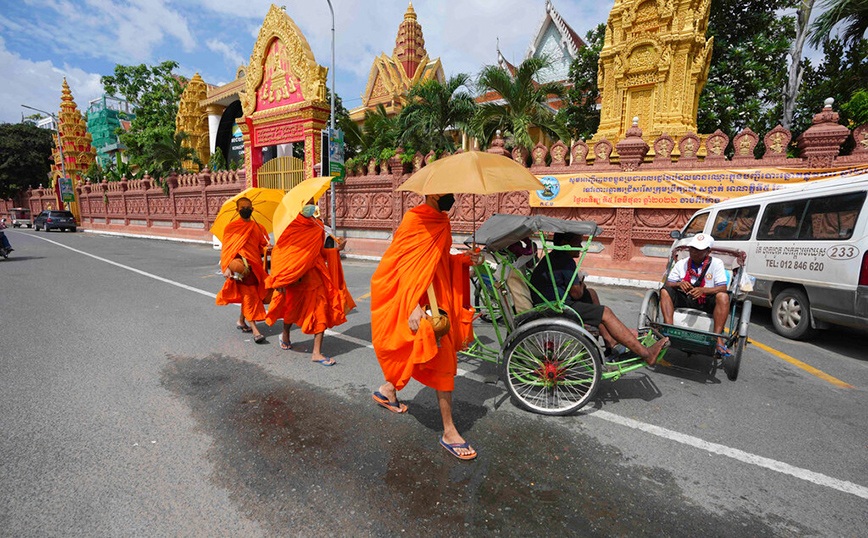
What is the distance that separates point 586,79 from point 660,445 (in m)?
18.2

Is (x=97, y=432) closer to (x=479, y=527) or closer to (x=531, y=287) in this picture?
(x=479, y=527)

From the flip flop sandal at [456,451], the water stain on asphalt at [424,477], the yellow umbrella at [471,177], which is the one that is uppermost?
the yellow umbrella at [471,177]

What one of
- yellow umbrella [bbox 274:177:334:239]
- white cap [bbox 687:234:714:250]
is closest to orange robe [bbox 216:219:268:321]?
yellow umbrella [bbox 274:177:334:239]

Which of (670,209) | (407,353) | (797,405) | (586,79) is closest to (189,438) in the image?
(407,353)

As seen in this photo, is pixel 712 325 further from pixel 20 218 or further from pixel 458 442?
pixel 20 218

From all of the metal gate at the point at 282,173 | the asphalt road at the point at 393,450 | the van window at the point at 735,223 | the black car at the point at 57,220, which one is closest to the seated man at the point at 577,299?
the asphalt road at the point at 393,450

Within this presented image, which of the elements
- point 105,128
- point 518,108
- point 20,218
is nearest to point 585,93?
point 518,108

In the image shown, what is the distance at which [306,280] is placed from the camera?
15.3 ft

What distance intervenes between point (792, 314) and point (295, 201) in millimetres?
6468

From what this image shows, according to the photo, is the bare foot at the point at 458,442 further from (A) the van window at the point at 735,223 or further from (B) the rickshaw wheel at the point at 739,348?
(A) the van window at the point at 735,223

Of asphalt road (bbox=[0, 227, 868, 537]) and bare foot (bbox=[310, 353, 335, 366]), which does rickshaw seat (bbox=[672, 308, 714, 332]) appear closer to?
asphalt road (bbox=[0, 227, 868, 537])

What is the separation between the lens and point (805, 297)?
5309 millimetres

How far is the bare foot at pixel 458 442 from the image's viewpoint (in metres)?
2.75

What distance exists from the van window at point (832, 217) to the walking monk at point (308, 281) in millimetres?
5858
